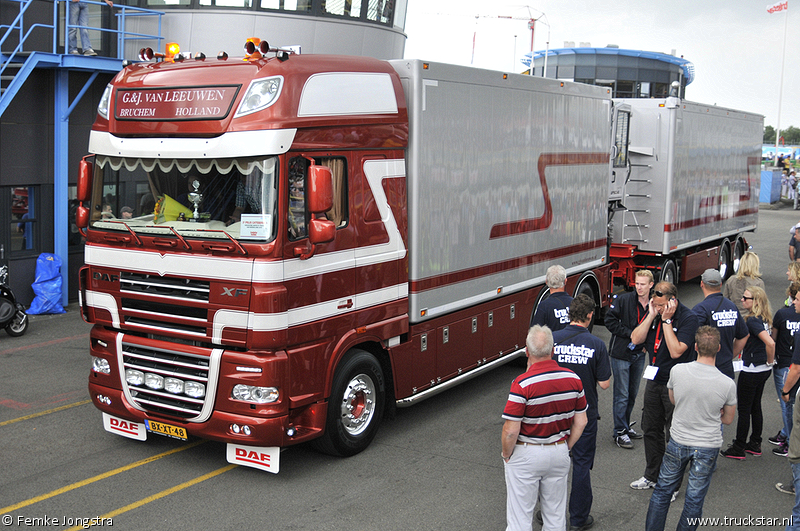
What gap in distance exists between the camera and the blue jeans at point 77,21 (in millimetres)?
14134

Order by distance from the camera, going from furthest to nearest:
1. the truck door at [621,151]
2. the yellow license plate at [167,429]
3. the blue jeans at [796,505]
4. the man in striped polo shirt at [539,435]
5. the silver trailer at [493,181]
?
1. the truck door at [621,151]
2. the silver trailer at [493,181]
3. the yellow license plate at [167,429]
4. the blue jeans at [796,505]
5. the man in striped polo shirt at [539,435]

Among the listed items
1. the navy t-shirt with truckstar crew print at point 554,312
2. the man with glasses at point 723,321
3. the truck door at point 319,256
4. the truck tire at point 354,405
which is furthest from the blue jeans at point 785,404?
the truck door at point 319,256

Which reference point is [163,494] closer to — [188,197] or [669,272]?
[188,197]

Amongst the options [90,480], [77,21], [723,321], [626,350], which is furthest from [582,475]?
[77,21]

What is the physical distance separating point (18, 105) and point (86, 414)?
718 cm

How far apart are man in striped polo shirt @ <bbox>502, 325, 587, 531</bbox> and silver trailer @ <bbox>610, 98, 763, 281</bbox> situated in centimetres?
961

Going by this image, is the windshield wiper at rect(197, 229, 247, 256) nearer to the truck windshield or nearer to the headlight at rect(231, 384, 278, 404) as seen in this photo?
the truck windshield

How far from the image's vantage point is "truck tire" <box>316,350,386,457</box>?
7.18m

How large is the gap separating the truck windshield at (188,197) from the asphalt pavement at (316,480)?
2226mm

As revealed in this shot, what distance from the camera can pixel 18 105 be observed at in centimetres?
1343

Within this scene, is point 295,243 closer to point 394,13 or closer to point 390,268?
point 390,268

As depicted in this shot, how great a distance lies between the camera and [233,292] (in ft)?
21.3

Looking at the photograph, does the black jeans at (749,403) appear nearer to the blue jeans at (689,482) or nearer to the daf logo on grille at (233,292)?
the blue jeans at (689,482)

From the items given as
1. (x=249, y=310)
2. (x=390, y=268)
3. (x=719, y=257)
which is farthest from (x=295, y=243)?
(x=719, y=257)
